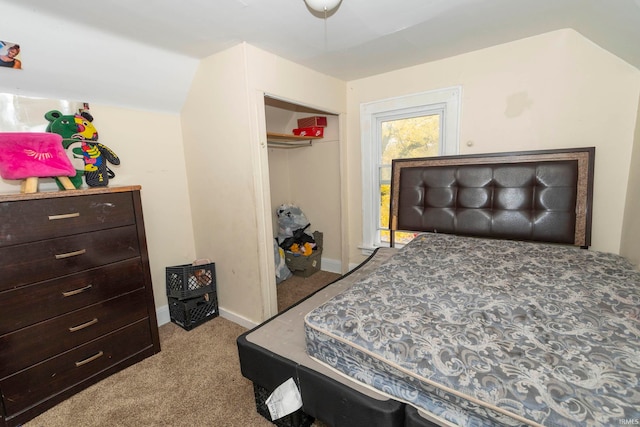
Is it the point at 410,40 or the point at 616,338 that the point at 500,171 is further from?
the point at 616,338

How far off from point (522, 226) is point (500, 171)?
1.49 ft

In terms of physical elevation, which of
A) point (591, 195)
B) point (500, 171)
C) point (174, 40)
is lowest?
point (591, 195)

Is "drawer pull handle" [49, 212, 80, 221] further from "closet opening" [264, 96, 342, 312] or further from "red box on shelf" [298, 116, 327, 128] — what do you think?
"red box on shelf" [298, 116, 327, 128]

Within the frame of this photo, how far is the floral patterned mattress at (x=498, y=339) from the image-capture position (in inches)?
31.0

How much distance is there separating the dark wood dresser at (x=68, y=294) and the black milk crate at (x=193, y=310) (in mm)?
342

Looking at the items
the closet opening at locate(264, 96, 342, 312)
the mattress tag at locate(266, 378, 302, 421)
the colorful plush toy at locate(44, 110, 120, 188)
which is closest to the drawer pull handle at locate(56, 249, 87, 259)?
the colorful plush toy at locate(44, 110, 120, 188)

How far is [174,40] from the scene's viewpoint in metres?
1.85

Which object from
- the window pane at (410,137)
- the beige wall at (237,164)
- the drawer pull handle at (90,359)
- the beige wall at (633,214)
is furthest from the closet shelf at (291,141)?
the beige wall at (633,214)

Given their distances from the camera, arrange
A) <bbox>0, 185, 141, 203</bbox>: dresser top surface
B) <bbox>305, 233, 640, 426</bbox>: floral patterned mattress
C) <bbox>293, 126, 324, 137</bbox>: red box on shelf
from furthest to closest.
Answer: <bbox>293, 126, 324, 137</bbox>: red box on shelf, <bbox>0, 185, 141, 203</bbox>: dresser top surface, <bbox>305, 233, 640, 426</bbox>: floral patterned mattress

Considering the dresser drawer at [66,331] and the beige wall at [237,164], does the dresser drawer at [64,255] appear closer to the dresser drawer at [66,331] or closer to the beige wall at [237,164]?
the dresser drawer at [66,331]

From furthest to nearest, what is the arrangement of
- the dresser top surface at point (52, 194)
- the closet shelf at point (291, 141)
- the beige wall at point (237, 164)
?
the closet shelf at point (291, 141) < the beige wall at point (237, 164) < the dresser top surface at point (52, 194)

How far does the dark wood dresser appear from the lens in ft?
4.69

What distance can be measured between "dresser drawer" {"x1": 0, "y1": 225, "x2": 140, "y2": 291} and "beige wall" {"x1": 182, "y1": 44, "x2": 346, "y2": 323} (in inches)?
26.6

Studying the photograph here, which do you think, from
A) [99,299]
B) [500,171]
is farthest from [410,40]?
[99,299]
